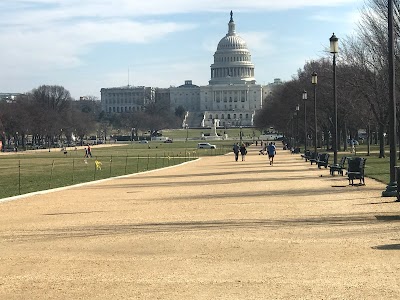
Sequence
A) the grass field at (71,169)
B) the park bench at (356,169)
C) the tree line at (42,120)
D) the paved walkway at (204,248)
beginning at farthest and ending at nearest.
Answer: the tree line at (42,120), the grass field at (71,169), the park bench at (356,169), the paved walkway at (204,248)

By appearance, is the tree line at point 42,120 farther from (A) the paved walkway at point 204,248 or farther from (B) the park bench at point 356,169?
(A) the paved walkway at point 204,248

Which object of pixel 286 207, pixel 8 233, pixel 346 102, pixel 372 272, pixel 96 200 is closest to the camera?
pixel 372 272

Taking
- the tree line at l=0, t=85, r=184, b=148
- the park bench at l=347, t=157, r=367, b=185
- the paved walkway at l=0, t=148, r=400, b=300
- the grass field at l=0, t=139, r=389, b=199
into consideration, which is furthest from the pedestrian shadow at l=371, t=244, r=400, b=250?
the tree line at l=0, t=85, r=184, b=148

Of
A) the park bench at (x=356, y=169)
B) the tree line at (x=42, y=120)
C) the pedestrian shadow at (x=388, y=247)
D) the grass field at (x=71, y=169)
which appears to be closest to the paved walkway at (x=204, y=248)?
the pedestrian shadow at (x=388, y=247)

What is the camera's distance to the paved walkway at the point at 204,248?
9812mm

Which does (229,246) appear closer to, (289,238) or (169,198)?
(289,238)

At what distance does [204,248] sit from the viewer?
43.1 feet

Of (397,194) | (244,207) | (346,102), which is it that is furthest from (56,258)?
(346,102)

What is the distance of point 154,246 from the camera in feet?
→ 44.5

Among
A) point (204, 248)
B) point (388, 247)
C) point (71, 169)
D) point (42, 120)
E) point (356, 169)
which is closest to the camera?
point (388, 247)

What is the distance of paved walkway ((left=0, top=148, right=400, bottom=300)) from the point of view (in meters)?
9.81

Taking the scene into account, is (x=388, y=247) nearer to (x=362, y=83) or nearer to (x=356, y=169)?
(x=356, y=169)

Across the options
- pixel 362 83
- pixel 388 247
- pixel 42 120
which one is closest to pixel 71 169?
pixel 362 83

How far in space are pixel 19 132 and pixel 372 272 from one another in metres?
129
